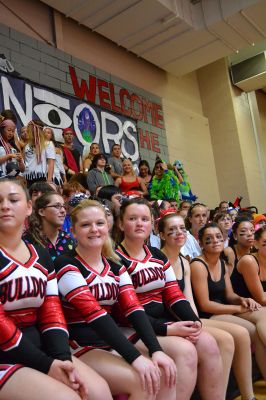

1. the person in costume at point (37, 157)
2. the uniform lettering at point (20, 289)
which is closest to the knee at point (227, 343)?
the uniform lettering at point (20, 289)

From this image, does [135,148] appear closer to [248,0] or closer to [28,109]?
[28,109]

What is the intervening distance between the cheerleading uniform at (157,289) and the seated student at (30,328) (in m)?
0.58

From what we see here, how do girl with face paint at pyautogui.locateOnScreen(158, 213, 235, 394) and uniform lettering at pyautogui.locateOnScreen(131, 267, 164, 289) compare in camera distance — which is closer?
uniform lettering at pyautogui.locateOnScreen(131, 267, 164, 289)

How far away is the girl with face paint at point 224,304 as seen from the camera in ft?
7.59

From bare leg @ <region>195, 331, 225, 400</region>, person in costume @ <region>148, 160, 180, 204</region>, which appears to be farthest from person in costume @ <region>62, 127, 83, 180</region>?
bare leg @ <region>195, 331, 225, 400</region>

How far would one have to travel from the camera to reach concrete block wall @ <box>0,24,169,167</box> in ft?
20.7

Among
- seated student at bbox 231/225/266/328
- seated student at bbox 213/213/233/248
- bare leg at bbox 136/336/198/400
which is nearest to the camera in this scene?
bare leg at bbox 136/336/198/400

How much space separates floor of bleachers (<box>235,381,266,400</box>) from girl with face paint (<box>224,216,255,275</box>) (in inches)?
37.0

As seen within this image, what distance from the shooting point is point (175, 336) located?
6.59 ft

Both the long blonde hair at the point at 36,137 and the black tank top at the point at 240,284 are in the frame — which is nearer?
the black tank top at the point at 240,284

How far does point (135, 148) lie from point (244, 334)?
20.5 feet

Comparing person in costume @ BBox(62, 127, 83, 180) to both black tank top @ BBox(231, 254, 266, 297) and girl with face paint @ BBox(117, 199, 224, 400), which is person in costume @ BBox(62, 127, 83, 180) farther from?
girl with face paint @ BBox(117, 199, 224, 400)

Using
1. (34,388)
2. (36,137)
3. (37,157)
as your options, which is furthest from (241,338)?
(36,137)

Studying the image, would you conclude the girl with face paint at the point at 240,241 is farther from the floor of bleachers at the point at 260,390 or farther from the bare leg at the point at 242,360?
the bare leg at the point at 242,360
